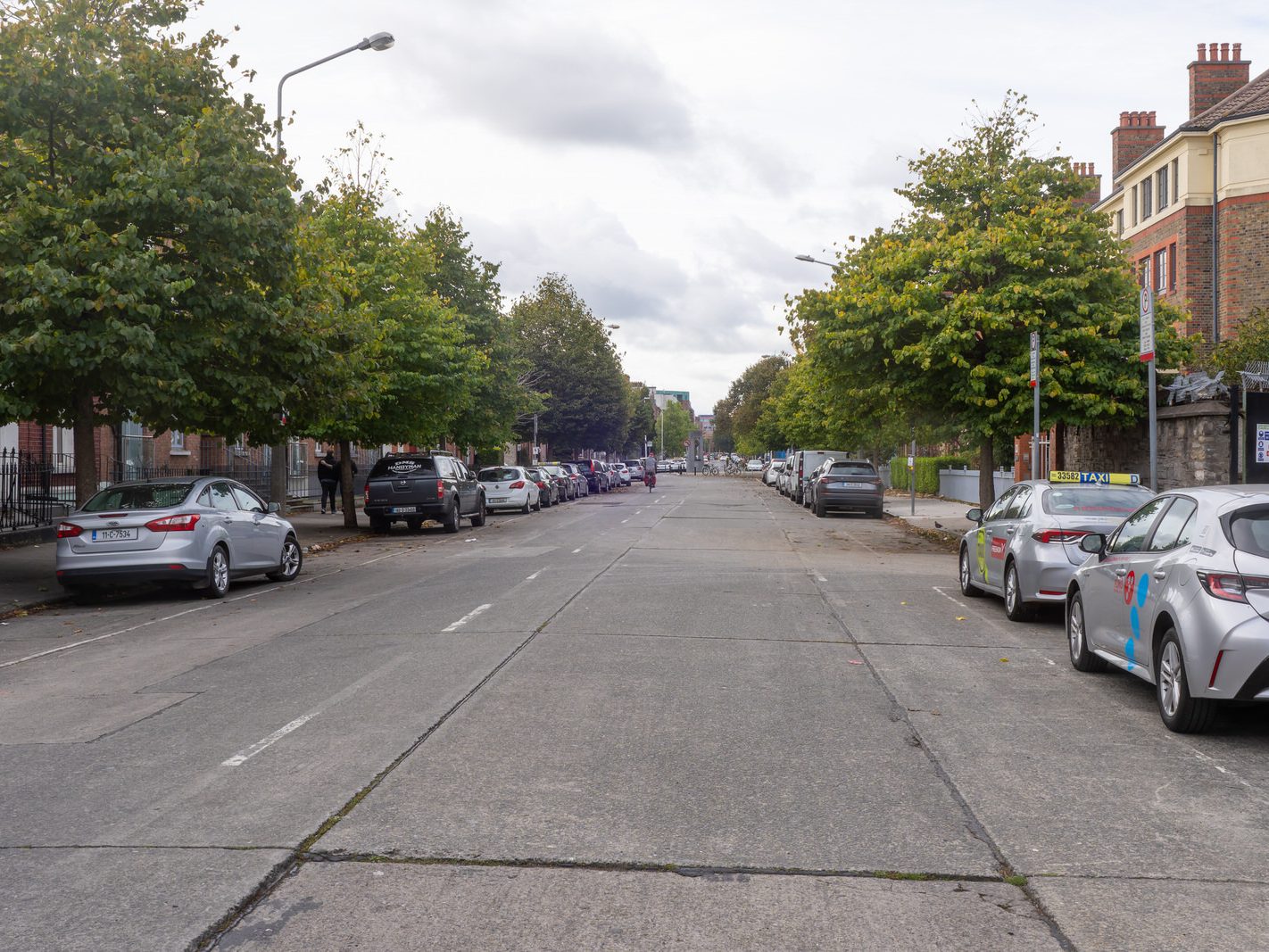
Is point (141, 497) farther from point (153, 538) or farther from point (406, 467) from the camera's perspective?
point (406, 467)

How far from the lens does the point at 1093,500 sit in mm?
12148

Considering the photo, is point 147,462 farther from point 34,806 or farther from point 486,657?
point 34,806

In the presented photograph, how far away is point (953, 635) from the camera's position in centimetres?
1103

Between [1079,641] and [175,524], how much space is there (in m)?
9.94

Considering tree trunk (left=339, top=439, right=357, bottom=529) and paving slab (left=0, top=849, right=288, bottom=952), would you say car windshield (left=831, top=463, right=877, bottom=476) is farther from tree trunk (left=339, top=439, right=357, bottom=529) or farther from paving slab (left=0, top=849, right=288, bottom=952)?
paving slab (left=0, top=849, right=288, bottom=952)

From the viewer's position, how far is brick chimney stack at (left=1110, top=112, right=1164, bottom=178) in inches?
1849

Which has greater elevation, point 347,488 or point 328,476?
point 328,476

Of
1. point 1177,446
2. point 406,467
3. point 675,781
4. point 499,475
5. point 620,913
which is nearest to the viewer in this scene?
point 620,913

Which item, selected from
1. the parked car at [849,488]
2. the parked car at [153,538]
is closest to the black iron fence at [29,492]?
the parked car at [153,538]

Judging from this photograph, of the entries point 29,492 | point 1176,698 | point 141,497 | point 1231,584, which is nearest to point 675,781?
point 1176,698

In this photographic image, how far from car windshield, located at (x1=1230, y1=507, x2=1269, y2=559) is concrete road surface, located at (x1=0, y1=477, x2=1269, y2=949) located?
110cm

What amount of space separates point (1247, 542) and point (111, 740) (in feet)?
21.0

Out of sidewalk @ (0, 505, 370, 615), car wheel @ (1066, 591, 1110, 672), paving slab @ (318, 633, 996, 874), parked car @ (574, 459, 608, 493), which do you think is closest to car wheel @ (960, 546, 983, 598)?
car wheel @ (1066, 591, 1110, 672)

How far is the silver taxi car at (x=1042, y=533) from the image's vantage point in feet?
37.8
